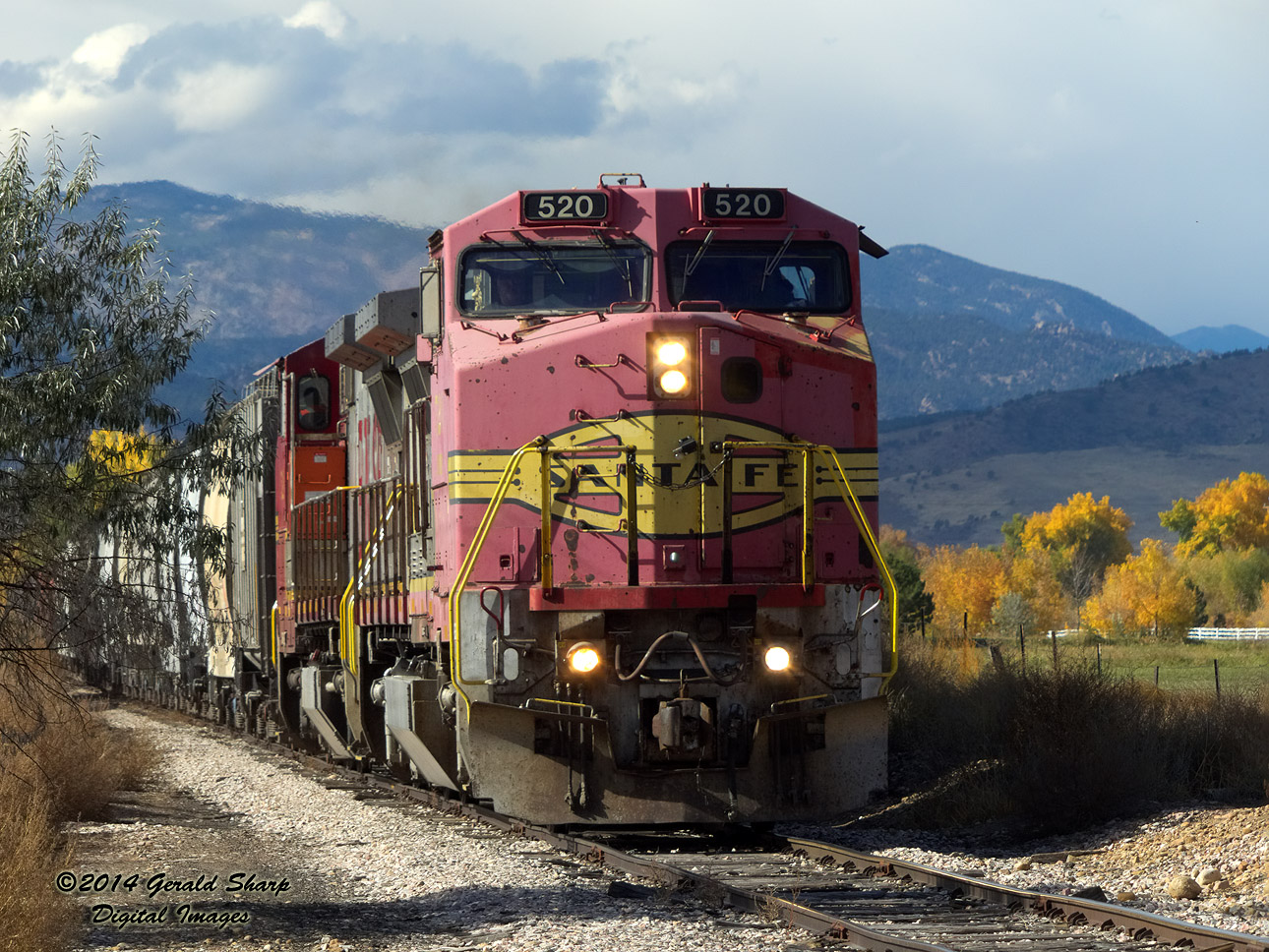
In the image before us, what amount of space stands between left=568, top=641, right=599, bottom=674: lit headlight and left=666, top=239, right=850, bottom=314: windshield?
8.06 ft

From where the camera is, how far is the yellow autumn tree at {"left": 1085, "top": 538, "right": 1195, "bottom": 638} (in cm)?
7506

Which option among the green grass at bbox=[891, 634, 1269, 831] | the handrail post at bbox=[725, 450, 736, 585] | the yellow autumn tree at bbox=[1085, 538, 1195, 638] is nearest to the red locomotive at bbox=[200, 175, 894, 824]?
the handrail post at bbox=[725, 450, 736, 585]

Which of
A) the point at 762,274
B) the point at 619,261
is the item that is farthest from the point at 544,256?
the point at 762,274

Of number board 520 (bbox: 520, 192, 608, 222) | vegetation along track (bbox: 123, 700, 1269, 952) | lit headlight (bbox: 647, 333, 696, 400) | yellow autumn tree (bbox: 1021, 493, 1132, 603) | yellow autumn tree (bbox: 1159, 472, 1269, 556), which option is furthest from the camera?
yellow autumn tree (bbox: 1021, 493, 1132, 603)

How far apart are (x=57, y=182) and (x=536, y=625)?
9.04 metres

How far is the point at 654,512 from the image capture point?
1023 centimetres

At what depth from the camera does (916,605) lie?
194ft

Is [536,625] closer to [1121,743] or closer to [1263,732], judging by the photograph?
[1121,743]

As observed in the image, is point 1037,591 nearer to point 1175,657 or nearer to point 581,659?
point 1175,657

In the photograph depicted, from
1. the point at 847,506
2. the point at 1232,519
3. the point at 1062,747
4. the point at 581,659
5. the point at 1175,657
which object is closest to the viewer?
the point at 581,659

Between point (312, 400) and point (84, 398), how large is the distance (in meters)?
2.65

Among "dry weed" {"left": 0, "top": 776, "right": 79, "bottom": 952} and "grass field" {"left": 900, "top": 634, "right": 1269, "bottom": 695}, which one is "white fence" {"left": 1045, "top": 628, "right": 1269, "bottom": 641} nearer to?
"grass field" {"left": 900, "top": 634, "right": 1269, "bottom": 695}

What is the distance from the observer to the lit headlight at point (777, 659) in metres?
10.1

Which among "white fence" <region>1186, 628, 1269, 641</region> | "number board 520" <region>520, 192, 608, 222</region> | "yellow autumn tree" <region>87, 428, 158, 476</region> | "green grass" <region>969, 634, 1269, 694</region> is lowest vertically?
"white fence" <region>1186, 628, 1269, 641</region>
